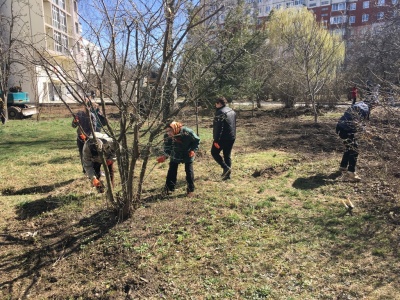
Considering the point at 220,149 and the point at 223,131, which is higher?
the point at 223,131

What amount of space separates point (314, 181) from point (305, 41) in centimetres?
834

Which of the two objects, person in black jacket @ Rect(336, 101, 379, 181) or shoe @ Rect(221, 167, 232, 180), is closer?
person in black jacket @ Rect(336, 101, 379, 181)

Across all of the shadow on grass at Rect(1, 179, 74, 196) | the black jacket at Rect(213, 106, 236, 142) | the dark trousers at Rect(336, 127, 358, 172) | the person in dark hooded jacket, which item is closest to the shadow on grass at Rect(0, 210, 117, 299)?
the person in dark hooded jacket

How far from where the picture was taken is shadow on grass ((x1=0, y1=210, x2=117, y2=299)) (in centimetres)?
322

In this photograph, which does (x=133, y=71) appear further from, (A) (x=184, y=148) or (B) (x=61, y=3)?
(B) (x=61, y=3)

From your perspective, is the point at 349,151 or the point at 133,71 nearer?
the point at 133,71

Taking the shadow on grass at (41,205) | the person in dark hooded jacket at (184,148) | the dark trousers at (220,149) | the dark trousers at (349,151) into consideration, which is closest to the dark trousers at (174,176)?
the person in dark hooded jacket at (184,148)

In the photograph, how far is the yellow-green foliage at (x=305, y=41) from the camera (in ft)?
40.7

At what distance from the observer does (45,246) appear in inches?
148

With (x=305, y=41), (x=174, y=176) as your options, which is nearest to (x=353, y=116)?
(x=174, y=176)

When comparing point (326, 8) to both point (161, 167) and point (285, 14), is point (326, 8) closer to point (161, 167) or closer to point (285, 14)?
point (285, 14)

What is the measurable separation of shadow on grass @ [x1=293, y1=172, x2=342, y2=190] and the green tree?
7.05m

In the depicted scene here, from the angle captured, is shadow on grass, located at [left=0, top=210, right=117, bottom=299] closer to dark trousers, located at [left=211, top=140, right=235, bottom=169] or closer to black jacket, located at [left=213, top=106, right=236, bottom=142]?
dark trousers, located at [left=211, top=140, right=235, bottom=169]

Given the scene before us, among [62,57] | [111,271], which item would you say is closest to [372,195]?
[111,271]
